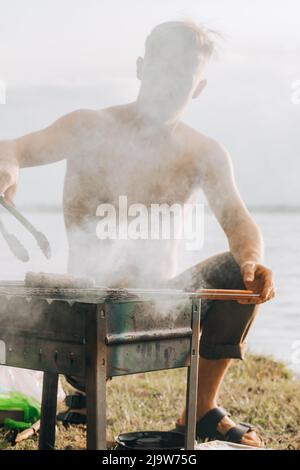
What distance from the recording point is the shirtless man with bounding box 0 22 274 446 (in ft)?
12.3

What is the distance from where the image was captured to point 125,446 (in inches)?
121

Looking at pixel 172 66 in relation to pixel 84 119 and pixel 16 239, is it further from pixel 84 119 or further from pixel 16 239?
pixel 16 239

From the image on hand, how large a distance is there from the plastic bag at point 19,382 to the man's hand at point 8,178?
125cm

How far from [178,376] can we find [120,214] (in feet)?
5.57

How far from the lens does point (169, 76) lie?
12.6 feet

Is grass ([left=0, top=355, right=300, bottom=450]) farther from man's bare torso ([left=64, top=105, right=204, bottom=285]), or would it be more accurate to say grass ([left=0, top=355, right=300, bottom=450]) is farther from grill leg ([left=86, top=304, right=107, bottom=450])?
grill leg ([left=86, top=304, right=107, bottom=450])

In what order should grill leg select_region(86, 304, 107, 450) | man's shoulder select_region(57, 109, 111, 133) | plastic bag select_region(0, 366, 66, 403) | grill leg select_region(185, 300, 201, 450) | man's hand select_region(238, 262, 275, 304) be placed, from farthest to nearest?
plastic bag select_region(0, 366, 66, 403) < man's shoulder select_region(57, 109, 111, 133) < man's hand select_region(238, 262, 275, 304) < grill leg select_region(185, 300, 201, 450) < grill leg select_region(86, 304, 107, 450)

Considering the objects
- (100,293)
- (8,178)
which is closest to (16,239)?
(8,178)

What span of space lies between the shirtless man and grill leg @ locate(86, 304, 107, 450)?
1313 millimetres

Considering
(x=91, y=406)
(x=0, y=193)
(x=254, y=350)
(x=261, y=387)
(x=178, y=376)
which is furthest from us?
(x=254, y=350)

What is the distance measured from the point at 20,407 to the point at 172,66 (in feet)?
6.57

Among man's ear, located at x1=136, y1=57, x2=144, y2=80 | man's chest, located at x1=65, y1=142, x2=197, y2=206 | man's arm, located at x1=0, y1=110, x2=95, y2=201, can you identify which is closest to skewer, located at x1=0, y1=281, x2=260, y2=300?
man's arm, located at x1=0, y1=110, x2=95, y2=201
